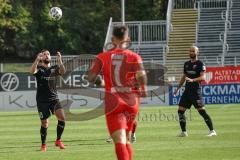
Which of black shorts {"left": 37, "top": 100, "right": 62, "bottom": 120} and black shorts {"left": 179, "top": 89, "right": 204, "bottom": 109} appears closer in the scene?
black shorts {"left": 37, "top": 100, "right": 62, "bottom": 120}

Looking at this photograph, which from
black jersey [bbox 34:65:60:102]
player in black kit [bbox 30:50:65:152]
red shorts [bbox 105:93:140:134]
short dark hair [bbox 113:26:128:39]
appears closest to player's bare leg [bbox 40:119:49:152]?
player in black kit [bbox 30:50:65:152]

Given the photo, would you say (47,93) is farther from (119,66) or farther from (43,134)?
(119,66)

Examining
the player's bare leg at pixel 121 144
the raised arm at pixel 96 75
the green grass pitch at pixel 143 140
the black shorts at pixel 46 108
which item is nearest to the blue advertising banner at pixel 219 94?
the green grass pitch at pixel 143 140

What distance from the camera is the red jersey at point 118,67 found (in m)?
10.6

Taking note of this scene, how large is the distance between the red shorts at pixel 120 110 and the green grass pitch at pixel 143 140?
366 centimetres

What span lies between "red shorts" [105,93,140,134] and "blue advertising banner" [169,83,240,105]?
23.2 m

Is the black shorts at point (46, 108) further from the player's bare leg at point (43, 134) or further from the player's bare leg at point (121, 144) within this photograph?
the player's bare leg at point (121, 144)

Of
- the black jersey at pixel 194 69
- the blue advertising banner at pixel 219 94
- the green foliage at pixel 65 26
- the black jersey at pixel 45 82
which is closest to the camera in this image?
the black jersey at pixel 45 82

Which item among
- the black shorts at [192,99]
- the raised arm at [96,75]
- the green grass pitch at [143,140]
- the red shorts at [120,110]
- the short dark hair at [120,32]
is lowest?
the green grass pitch at [143,140]

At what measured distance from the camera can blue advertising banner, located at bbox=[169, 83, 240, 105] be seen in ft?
112

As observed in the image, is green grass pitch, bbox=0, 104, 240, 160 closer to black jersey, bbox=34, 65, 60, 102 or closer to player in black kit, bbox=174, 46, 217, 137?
player in black kit, bbox=174, 46, 217, 137

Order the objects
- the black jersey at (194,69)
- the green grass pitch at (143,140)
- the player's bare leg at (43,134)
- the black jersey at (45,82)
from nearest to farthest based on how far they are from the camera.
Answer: the green grass pitch at (143,140) < the player's bare leg at (43,134) < the black jersey at (45,82) < the black jersey at (194,69)

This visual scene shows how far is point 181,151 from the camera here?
15.3 meters

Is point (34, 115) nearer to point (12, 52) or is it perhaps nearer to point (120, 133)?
point (120, 133)
